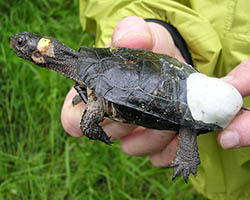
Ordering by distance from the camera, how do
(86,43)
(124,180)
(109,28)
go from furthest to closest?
(86,43) < (124,180) < (109,28)

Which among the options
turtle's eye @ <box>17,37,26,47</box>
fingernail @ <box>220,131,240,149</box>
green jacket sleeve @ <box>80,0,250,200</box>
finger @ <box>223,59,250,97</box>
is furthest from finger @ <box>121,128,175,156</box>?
turtle's eye @ <box>17,37,26,47</box>

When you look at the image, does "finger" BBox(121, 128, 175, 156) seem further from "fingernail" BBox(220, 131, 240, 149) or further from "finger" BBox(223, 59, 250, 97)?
"finger" BBox(223, 59, 250, 97)

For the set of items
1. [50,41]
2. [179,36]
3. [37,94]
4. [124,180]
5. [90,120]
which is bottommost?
[124,180]

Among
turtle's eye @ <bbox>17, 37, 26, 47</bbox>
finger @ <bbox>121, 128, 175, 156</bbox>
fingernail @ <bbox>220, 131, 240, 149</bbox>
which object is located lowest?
finger @ <bbox>121, 128, 175, 156</bbox>

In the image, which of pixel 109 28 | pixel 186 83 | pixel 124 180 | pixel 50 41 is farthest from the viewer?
pixel 124 180

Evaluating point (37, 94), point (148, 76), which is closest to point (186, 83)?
point (148, 76)

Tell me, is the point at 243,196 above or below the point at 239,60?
below

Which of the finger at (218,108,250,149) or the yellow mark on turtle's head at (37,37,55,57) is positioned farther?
the yellow mark on turtle's head at (37,37,55,57)

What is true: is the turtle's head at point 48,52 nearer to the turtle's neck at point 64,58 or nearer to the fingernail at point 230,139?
the turtle's neck at point 64,58

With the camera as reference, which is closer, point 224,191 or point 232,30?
point 232,30

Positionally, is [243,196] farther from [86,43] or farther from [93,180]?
[86,43]
